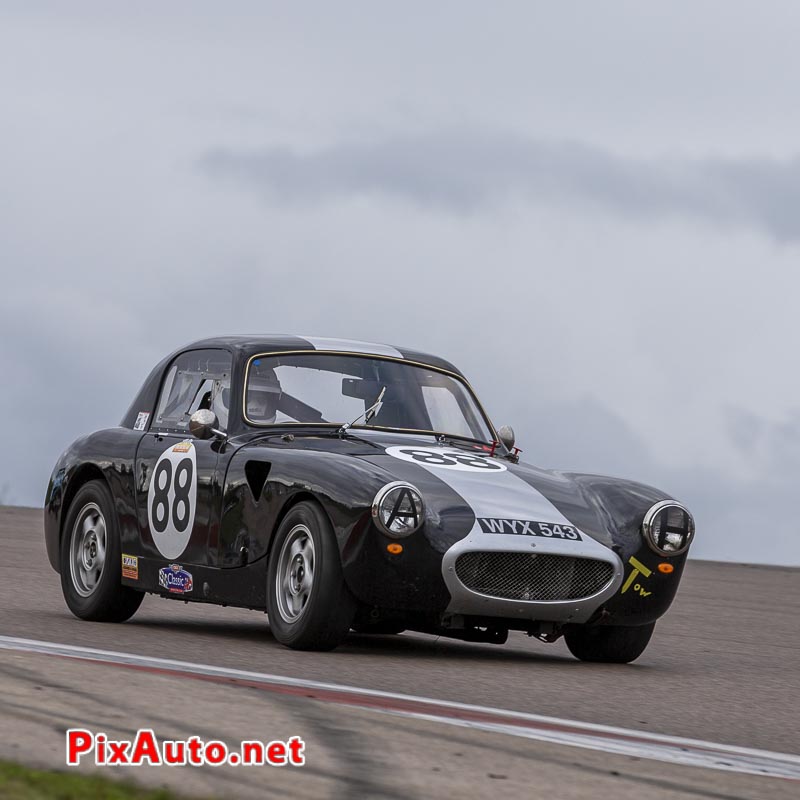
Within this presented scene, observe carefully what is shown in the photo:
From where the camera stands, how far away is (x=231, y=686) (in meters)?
6.19

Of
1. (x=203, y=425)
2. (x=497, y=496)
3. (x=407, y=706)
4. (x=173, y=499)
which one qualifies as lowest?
(x=407, y=706)

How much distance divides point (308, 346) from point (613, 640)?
2.41m

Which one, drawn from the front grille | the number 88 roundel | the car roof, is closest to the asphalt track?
the front grille

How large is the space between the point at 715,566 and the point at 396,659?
2017 cm

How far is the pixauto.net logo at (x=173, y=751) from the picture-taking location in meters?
4.64

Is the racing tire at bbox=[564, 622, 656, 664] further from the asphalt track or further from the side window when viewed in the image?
the side window

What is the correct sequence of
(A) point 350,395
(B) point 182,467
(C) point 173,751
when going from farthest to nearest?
(A) point 350,395
(B) point 182,467
(C) point 173,751

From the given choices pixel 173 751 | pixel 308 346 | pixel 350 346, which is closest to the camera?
pixel 173 751

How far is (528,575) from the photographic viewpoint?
8.10 metres

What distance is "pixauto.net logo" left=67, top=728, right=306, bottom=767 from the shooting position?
464cm

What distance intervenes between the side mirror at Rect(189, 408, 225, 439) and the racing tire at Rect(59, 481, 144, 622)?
1.04m

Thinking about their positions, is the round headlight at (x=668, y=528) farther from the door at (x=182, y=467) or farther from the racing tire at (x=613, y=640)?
the door at (x=182, y=467)

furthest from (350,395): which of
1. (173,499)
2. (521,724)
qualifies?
(521,724)

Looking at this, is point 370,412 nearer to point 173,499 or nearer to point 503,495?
point 173,499
